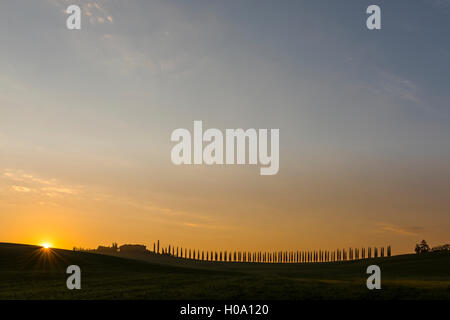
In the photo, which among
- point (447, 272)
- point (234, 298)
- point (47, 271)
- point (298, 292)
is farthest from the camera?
point (447, 272)

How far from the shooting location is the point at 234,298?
2828 cm

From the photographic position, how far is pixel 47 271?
188 ft

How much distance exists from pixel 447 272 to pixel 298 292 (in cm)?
4628

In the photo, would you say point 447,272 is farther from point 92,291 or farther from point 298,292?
point 92,291
